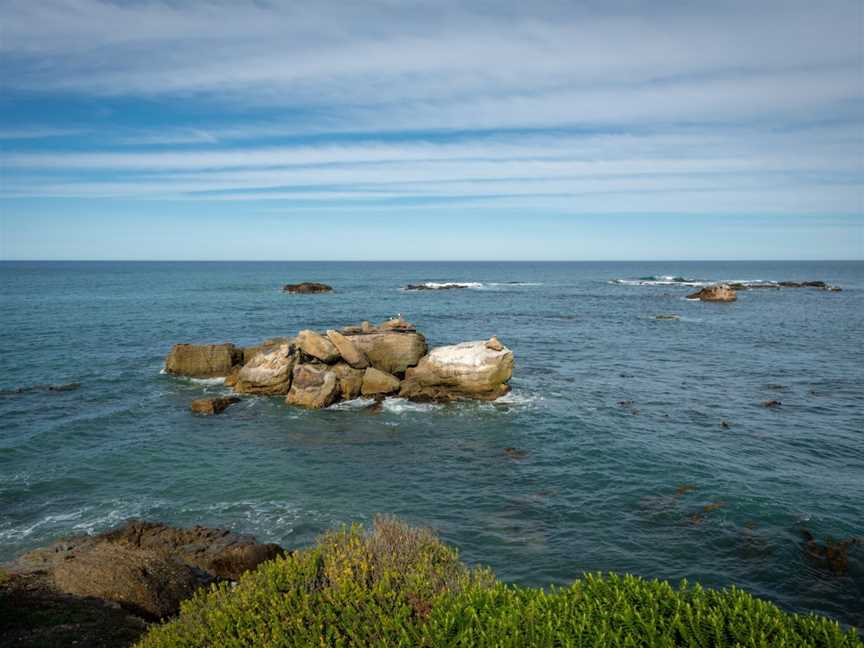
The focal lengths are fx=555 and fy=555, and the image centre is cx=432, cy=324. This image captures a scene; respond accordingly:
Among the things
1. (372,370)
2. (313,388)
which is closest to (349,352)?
(372,370)

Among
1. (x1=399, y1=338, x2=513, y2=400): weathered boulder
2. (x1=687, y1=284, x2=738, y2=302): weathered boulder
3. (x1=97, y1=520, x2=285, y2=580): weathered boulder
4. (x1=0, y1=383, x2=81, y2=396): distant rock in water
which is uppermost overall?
(x1=687, y1=284, x2=738, y2=302): weathered boulder

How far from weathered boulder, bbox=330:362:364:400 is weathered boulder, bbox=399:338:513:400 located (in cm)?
282

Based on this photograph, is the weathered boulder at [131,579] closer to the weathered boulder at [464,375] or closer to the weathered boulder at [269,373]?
the weathered boulder at [464,375]

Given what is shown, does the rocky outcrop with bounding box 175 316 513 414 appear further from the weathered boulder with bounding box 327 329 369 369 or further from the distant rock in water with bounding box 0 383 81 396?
the distant rock in water with bounding box 0 383 81 396

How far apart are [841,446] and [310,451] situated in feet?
80.0

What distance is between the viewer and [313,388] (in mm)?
33188

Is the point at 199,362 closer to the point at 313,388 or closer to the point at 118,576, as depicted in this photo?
the point at 313,388

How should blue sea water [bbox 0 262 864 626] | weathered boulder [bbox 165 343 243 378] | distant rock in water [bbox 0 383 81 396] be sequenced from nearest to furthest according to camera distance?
blue sea water [bbox 0 262 864 626] → distant rock in water [bbox 0 383 81 396] → weathered boulder [bbox 165 343 243 378]

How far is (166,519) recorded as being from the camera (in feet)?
63.4

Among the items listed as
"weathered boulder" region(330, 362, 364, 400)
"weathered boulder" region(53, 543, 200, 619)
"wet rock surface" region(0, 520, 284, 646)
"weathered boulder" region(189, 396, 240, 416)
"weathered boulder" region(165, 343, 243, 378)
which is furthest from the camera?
"weathered boulder" region(165, 343, 243, 378)

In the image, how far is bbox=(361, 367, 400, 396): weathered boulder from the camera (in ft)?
114

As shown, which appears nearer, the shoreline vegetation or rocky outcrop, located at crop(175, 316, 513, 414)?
the shoreline vegetation

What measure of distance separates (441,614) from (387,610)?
39.6 inches

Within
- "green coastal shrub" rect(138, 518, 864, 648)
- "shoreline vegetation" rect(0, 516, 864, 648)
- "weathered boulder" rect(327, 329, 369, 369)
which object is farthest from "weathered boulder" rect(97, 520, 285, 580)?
"weathered boulder" rect(327, 329, 369, 369)
